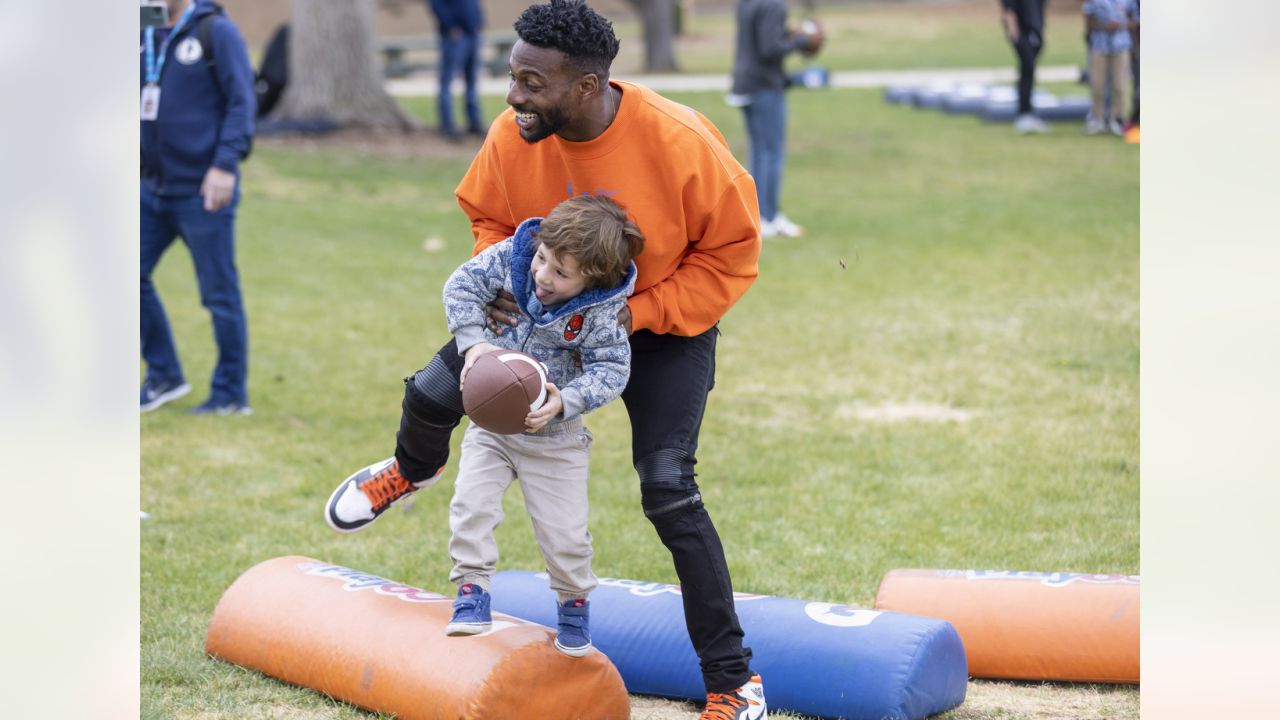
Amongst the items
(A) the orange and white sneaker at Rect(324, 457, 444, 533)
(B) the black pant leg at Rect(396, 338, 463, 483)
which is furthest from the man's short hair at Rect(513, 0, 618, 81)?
(A) the orange and white sneaker at Rect(324, 457, 444, 533)

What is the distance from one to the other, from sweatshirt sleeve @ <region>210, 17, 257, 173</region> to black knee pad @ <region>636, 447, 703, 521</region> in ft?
15.2

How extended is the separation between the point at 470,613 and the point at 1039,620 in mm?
1773

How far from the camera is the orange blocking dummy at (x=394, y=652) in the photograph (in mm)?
4109

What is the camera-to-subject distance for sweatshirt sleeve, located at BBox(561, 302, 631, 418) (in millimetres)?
4004

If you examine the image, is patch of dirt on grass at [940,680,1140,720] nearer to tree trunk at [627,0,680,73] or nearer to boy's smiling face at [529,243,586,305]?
boy's smiling face at [529,243,586,305]

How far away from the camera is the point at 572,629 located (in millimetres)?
4254

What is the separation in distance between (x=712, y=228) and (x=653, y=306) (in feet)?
0.89

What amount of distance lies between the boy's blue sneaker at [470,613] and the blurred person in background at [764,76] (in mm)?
8904

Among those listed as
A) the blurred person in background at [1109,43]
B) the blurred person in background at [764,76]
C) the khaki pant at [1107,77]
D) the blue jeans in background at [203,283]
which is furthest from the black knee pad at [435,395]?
the khaki pant at [1107,77]

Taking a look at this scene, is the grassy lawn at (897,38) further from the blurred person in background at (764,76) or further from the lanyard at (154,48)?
the lanyard at (154,48)

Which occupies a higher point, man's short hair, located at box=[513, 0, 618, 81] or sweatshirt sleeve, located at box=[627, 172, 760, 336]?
man's short hair, located at box=[513, 0, 618, 81]
